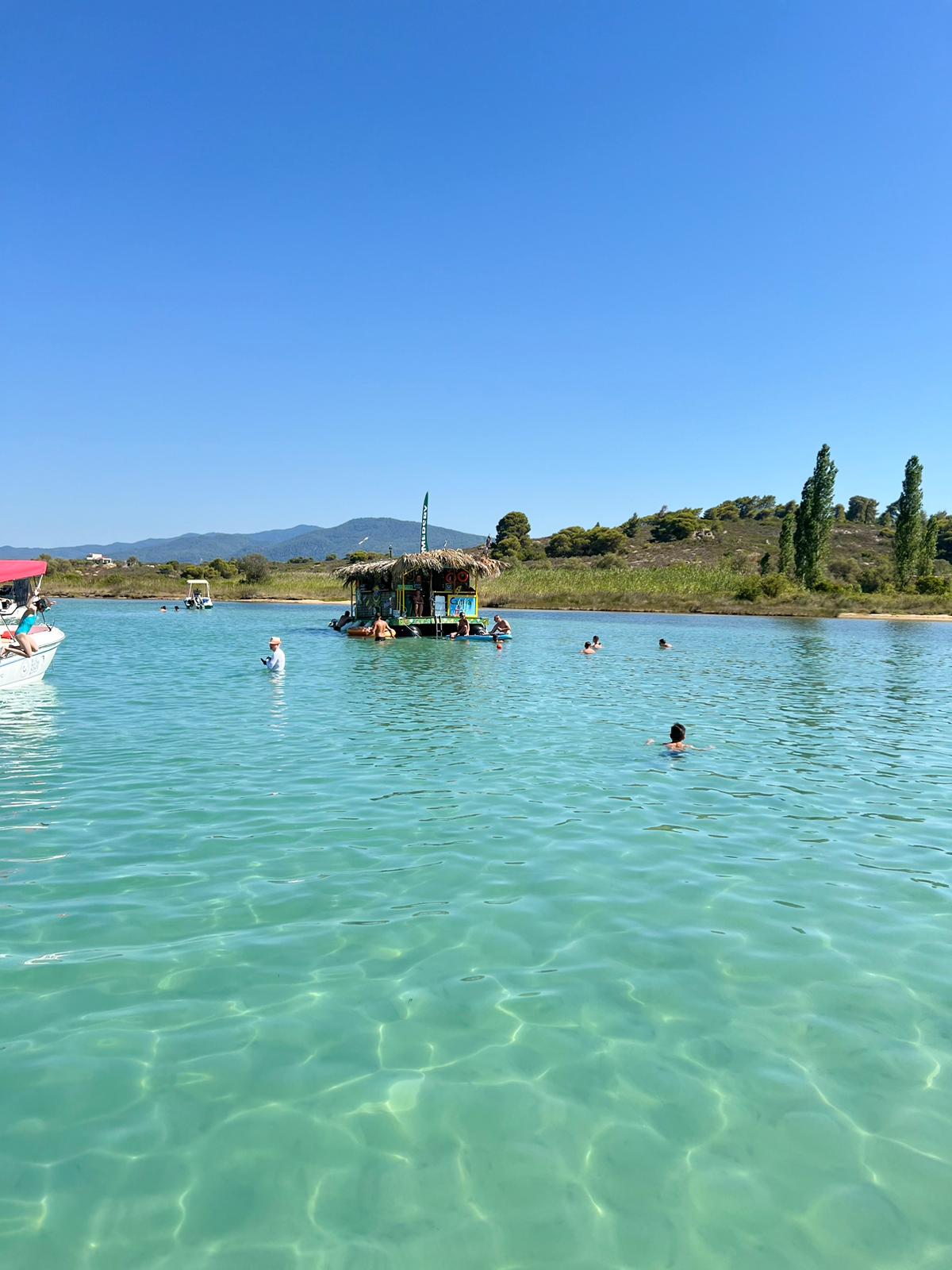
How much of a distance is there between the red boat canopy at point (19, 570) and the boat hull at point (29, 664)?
4.98 ft

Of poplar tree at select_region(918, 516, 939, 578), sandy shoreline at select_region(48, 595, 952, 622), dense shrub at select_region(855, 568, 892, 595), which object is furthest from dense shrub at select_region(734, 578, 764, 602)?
poplar tree at select_region(918, 516, 939, 578)

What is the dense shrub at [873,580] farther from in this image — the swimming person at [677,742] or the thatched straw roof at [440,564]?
the swimming person at [677,742]

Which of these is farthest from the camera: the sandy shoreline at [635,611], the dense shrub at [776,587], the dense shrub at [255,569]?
the dense shrub at [255,569]

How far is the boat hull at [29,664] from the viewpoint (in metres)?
18.2

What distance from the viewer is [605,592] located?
240ft

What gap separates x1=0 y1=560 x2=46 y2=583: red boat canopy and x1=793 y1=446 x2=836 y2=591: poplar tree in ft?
201

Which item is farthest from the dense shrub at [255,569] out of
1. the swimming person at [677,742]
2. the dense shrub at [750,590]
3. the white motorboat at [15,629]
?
the swimming person at [677,742]

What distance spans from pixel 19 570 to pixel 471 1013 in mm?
19691

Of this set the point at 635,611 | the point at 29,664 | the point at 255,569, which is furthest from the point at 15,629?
the point at 255,569

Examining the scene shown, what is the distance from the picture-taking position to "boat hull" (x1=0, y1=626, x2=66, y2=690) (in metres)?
18.2

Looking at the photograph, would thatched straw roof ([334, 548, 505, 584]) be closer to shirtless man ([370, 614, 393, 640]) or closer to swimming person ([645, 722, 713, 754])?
shirtless man ([370, 614, 393, 640])

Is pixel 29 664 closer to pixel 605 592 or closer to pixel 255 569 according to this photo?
pixel 605 592

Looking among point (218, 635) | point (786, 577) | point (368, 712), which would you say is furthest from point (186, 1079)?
point (786, 577)

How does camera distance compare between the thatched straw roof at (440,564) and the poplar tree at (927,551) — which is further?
the poplar tree at (927,551)
